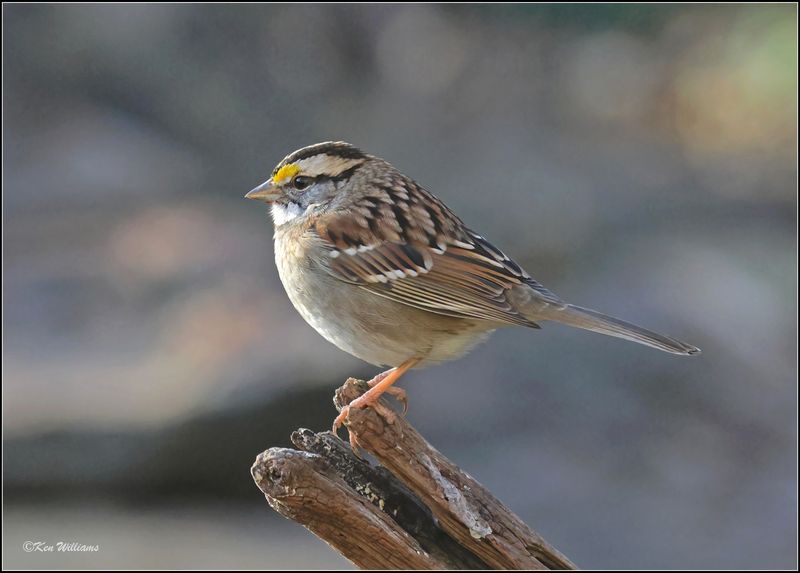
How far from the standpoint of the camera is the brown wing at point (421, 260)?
416 centimetres

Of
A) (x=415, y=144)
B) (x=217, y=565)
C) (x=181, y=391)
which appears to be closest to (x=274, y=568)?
(x=217, y=565)

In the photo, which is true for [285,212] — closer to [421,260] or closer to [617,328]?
[421,260]

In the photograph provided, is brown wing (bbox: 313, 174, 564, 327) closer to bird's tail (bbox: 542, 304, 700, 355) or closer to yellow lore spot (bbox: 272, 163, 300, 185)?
bird's tail (bbox: 542, 304, 700, 355)

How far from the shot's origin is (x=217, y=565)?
731cm

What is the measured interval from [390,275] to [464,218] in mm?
5421

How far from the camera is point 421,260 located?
4305 millimetres

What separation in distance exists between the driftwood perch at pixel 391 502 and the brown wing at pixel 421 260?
17.3 inches

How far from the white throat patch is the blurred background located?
304 cm

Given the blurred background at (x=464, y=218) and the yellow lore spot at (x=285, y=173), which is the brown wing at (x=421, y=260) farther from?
the blurred background at (x=464, y=218)

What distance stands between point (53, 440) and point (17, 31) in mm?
5379

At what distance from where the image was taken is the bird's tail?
3.97m
